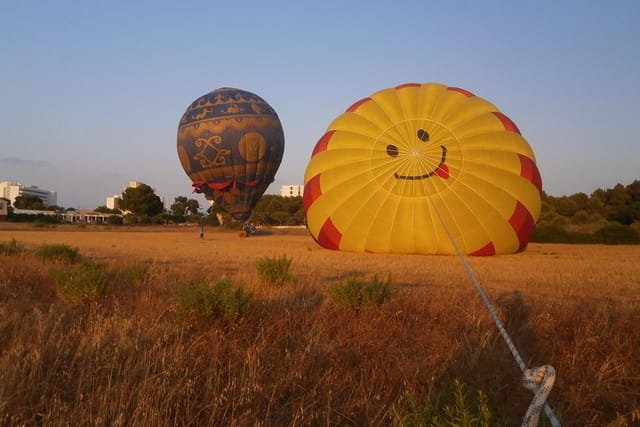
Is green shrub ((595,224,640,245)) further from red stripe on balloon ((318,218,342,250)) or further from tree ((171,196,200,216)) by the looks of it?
tree ((171,196,200,216))

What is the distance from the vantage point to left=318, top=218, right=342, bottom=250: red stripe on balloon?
15.6m

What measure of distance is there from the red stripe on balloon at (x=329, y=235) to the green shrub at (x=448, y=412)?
12182mm

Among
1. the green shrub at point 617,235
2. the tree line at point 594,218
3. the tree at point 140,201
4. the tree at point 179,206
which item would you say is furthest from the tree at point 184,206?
the green shrub at point 617,235

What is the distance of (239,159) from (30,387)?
2481cm

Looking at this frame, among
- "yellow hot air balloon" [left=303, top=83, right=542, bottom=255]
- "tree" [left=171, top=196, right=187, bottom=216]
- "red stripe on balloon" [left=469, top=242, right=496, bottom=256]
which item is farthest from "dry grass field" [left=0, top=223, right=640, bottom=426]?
"tree" [left=171, top=196, right=187, bottom=216]

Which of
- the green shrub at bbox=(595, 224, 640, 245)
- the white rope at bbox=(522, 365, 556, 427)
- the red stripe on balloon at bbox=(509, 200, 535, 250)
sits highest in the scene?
the red stripe on balloon at bbox=(509, 200, 535, 250)

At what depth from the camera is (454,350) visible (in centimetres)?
419

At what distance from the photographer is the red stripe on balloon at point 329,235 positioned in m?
15.6

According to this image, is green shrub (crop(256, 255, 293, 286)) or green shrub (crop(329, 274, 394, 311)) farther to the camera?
green shrub (crop(256, 255, 293, 286))

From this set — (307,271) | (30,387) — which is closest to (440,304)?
(30,387)

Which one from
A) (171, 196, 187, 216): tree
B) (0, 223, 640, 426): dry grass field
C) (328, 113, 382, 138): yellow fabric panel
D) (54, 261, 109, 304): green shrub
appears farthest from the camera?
(171, 196, 187, 216): tree

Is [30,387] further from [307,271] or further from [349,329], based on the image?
[307,271]

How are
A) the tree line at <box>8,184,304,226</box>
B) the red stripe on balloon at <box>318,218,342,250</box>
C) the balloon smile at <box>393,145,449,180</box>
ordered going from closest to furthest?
the balloon smile at <box>393,145,449,180</box> < the red stripe on balloon at <box>318,218,342,250</box> < the tree line at <box>8,184,304,226</box>

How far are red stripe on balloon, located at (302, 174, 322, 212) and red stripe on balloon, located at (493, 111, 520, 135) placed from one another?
5.59m
